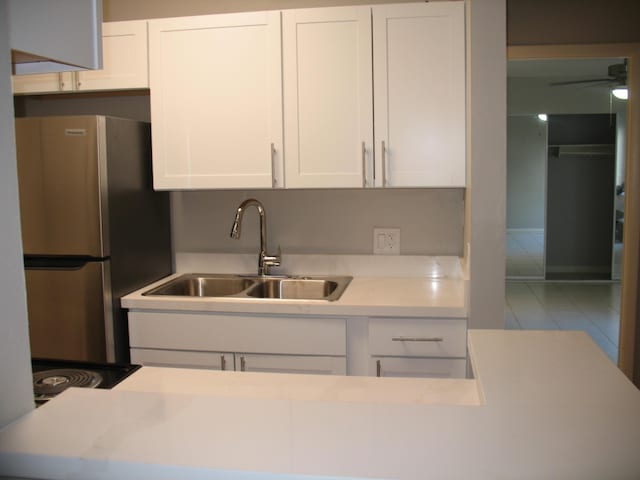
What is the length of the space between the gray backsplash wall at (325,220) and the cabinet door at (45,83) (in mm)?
746

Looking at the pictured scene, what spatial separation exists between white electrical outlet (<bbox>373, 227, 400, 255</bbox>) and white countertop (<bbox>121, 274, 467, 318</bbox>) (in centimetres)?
25

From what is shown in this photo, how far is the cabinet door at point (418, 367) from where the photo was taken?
2.40 metres

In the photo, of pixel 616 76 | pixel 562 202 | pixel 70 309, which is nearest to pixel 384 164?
pixel 70 309

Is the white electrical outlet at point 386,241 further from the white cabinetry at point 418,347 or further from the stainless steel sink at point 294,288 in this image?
the white cabinetry at point 418,347

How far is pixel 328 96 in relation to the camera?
261 cm

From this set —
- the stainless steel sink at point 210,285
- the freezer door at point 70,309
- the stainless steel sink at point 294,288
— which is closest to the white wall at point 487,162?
the stainless steel sink at point 294,288

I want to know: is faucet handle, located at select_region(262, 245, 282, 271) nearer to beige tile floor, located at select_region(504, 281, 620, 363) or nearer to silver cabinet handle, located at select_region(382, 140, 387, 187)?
silver cabinet handle, located at select_region(382, 140, 387, 187)

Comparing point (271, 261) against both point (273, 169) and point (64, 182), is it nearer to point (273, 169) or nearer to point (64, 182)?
point (273, 169)

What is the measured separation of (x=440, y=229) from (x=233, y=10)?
1.51m

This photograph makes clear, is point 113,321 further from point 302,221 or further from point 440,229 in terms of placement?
point 440,229

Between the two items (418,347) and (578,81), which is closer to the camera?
(418,347)

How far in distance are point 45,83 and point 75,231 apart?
816 mm

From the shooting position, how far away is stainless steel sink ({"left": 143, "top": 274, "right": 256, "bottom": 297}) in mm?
2988

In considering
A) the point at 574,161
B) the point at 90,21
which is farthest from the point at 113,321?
the point at 574,161
